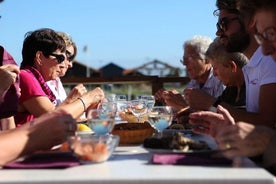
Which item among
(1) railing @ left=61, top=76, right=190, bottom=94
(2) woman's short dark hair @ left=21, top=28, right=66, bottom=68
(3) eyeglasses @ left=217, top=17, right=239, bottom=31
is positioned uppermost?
(3) eyeglasses @ left=217, top=17, right=239, bottom=31

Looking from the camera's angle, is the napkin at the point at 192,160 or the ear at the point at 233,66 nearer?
the napkin at the point at 192,160

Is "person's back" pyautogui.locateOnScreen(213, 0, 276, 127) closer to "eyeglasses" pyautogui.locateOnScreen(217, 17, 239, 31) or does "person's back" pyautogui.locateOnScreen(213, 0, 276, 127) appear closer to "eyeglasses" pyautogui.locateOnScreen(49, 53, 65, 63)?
"eyeglasses" pyautogui.locateOnScreen(217, 17, 239, 31)

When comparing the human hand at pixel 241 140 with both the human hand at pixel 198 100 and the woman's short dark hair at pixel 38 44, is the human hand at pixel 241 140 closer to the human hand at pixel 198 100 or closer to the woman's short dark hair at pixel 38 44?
the human hand at pixel 198 100

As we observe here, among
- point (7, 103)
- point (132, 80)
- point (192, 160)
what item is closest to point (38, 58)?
point (7, 103)

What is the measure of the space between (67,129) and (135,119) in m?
0.94

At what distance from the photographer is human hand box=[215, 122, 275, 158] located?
1.17 meters

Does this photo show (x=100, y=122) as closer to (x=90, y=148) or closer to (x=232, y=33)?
(x=90, y=148)

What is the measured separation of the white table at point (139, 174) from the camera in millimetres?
1000

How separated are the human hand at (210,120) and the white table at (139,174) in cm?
17

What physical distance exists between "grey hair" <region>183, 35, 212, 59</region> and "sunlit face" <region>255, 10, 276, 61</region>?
7.89 ft

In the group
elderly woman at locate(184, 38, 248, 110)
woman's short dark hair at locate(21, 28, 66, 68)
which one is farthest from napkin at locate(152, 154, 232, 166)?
woman's short dark hair at locate(21, 28, 66, 68)

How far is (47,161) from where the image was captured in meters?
1.21

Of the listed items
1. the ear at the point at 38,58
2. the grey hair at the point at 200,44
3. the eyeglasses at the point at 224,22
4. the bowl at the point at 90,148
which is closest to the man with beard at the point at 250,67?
the eyeglasses at the point at 224,22

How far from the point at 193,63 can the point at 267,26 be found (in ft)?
8.12
